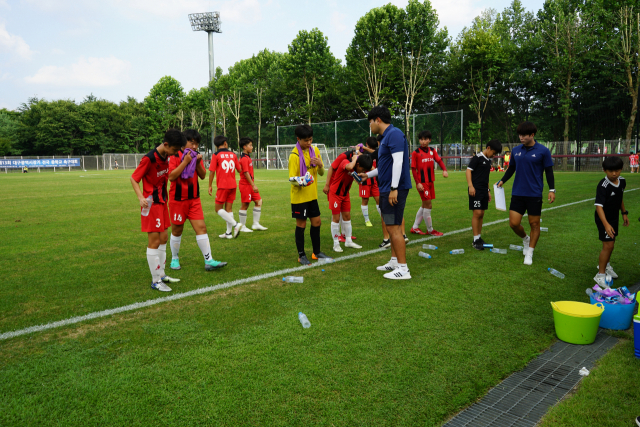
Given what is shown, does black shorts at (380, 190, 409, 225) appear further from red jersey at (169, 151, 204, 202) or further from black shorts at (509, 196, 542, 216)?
red jersey at (169, 151, 204, 202)

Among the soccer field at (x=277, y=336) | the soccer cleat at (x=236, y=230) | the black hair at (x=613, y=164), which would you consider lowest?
the soccer field at (x=277, y=336)

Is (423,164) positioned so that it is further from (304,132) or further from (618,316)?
(618,316)

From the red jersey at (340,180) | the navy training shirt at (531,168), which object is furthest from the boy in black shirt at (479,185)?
the red jersey at (340,180)

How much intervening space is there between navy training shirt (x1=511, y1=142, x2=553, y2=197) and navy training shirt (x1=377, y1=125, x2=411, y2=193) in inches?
79.8

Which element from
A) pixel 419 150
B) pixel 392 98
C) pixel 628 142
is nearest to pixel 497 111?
pixel 392 98

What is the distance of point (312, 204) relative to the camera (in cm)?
622

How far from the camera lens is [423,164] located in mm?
8461

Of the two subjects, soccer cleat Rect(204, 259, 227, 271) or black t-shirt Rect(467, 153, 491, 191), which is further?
black t-shirt Rect(467, 153, 491, 191)

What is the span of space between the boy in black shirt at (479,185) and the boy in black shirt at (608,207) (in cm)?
219

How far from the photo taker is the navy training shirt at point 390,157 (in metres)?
5.23

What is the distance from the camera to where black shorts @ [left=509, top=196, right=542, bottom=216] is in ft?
19.8

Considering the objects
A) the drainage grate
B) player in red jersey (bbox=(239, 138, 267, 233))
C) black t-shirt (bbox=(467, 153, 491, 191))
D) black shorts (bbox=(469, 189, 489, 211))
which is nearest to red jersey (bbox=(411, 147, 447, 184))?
black t-shirt (bbox=(467, 153, 491, 191))

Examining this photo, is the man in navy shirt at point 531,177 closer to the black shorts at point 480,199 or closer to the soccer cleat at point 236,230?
the black shorts at point 480,199

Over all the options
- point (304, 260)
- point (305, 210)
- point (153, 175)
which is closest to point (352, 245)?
point (304, 260)
